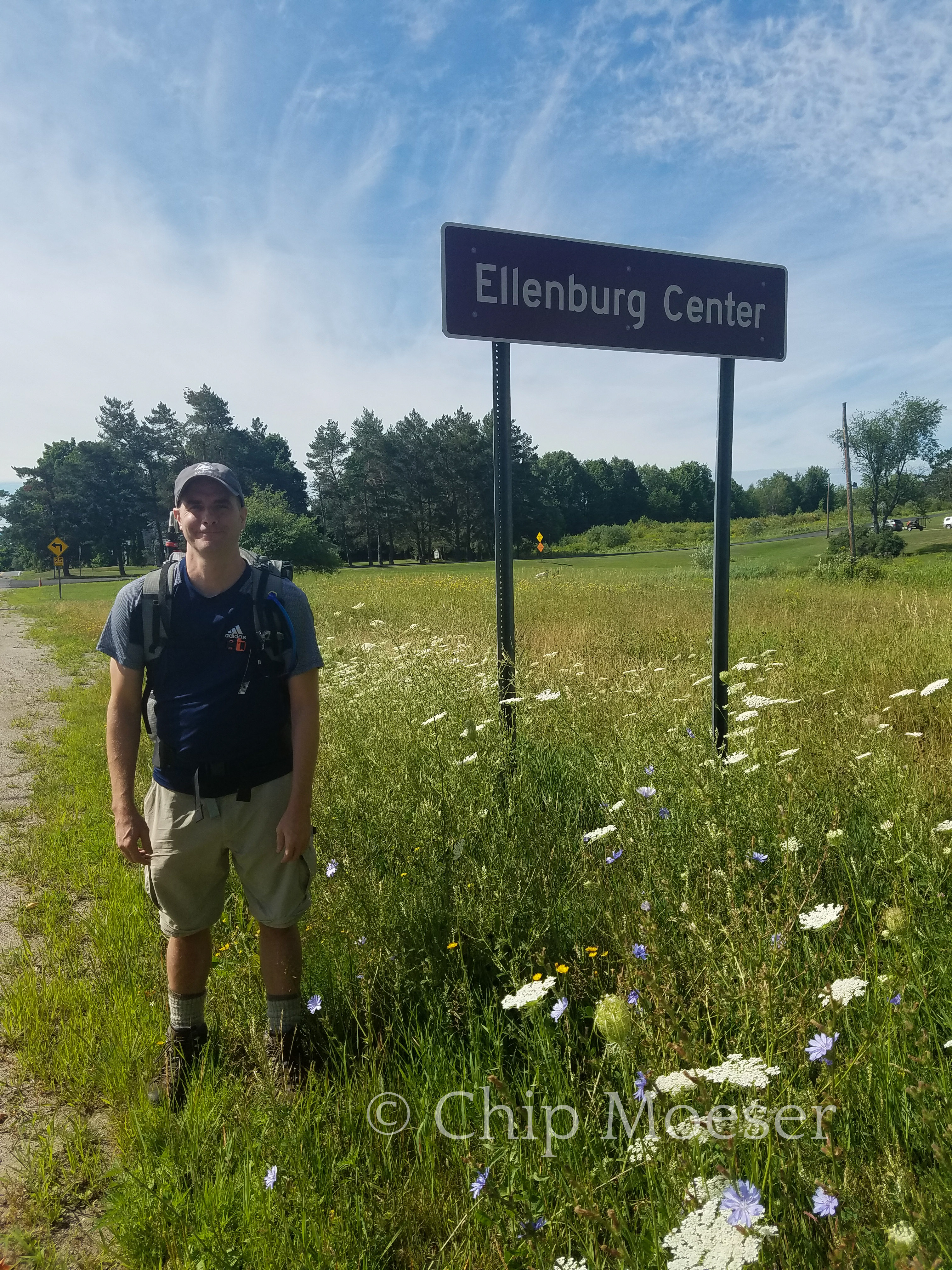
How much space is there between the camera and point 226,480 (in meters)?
2.37

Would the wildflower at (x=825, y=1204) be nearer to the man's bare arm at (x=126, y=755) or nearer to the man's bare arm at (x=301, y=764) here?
the man's bare arm at (x=301, y=764)

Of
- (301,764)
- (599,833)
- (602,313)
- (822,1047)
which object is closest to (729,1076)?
(822,1047)

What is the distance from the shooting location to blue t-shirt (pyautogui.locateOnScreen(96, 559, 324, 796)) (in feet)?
7.36

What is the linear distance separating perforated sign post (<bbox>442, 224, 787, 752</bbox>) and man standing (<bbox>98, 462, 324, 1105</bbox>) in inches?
46.8

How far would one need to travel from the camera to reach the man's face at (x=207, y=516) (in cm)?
228

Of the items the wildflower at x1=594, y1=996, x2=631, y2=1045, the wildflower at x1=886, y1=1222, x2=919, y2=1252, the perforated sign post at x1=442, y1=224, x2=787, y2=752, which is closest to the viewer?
the wildflower at x1=886, y1=1222, x2=919, y2=1252

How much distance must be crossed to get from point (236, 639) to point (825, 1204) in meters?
1.88

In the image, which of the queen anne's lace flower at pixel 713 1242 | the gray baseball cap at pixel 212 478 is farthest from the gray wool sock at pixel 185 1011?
the queen anne's lace flower at pixel 713 1242

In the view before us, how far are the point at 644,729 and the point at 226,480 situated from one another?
2237 millimetres

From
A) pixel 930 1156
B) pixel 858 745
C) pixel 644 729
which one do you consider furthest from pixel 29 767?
pixel 930 1156

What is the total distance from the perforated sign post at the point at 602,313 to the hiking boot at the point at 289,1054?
1.60 m

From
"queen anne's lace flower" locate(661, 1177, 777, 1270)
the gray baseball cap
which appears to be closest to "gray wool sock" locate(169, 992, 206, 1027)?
the gray baseball cap

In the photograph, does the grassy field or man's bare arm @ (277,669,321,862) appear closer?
the grassy field

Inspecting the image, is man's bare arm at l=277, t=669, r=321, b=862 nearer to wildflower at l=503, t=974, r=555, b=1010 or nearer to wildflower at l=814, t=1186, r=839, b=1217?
wildflower at l=503, t=974, r=555, b=1010
